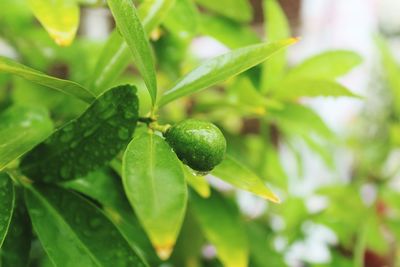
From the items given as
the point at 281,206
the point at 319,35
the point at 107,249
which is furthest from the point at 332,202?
the point at 319,35

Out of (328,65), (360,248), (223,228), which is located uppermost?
(328,65)

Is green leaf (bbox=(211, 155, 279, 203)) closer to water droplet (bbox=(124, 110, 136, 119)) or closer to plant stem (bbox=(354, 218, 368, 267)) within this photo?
water droplet (bbox=(124, 110, 136, 119))

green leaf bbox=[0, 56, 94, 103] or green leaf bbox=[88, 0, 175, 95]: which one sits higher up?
green leaf bbox=[0, 56, 94, 103]

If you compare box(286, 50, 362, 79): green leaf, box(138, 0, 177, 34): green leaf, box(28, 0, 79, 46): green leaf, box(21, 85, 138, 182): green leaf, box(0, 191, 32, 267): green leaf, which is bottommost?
box(286, 50, 362, 79): green leaf

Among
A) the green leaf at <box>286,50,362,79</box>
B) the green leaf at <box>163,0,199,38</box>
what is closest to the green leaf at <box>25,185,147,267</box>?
the green leaf at <box>163,0,199,38</box>

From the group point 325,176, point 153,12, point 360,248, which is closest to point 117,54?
point 153,12

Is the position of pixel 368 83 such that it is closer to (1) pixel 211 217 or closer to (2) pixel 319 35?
(2) pixel 319 35

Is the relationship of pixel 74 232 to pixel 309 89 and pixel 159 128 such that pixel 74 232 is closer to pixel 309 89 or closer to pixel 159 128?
pixel 159 128
